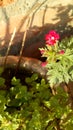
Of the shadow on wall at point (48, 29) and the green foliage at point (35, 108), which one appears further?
the shadow on wall at point (48, 29)

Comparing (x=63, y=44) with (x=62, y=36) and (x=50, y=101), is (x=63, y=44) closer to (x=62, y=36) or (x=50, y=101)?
(x=50, y=101)

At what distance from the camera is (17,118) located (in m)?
1.72

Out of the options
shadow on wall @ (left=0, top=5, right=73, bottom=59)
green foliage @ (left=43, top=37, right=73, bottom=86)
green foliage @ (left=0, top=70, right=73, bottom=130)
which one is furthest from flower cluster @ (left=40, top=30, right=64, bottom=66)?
shadow on wall @ (left=0, top=5, right=73, bottom=59)

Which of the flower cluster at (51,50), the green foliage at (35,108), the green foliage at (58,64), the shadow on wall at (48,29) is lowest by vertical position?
the green foliage at (35,108)

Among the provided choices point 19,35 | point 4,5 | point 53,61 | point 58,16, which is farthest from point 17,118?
point 4,5

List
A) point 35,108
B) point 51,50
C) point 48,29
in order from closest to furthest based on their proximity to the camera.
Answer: point 51,50
point 35,108
point 48,29

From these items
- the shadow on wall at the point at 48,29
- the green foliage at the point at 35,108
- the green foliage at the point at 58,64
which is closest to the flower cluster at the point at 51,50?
the green foliage at the point at 58,64

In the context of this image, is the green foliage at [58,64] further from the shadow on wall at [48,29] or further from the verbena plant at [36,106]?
the shadow on wall at [48,29]

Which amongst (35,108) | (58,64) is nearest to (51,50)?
(58,64)

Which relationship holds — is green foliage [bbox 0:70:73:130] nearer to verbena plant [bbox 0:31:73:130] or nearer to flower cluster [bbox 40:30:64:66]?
verbena plant [bbox 0:31:73:130]

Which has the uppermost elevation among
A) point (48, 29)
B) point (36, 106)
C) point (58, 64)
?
point (58, 64)

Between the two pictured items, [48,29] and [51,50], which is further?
[48,29]

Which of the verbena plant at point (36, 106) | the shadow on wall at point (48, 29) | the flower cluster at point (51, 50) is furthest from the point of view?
the shadow on wall at point (48, 29)

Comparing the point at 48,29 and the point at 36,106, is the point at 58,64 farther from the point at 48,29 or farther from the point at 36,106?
the point at 48,29
